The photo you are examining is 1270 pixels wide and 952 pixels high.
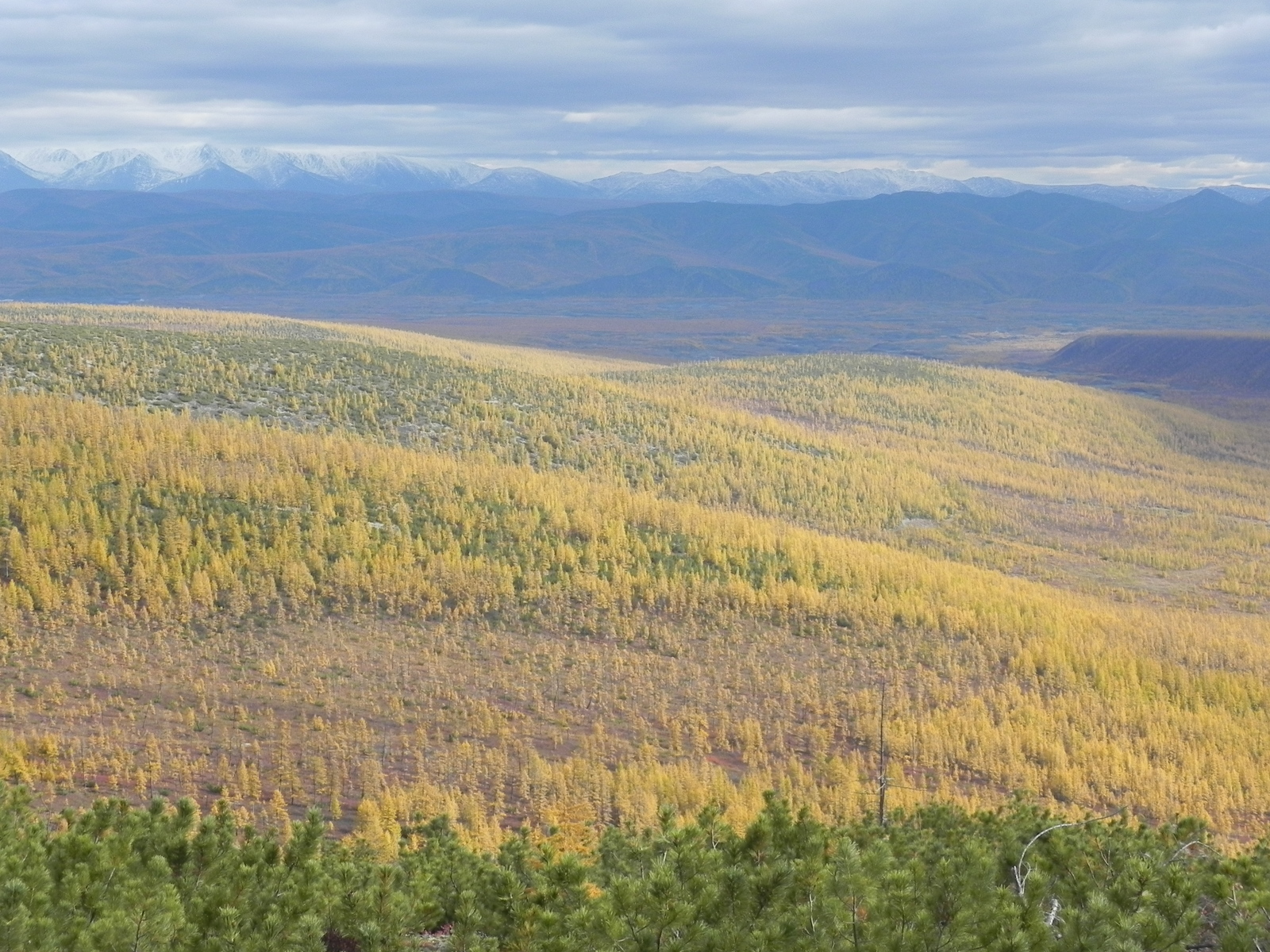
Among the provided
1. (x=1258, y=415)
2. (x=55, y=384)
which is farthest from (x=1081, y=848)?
(x=1258, y=415)

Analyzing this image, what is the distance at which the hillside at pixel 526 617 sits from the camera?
89.0ft

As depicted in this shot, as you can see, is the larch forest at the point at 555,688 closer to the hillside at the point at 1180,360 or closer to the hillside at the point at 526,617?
the hillside at the point at 526,617

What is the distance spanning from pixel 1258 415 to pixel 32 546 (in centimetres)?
13619

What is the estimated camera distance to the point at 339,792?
24875 mm

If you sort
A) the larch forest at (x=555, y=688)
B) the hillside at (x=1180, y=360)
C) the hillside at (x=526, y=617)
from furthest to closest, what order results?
the hillside at (x=1180, y=360) < the hillside at (x=526, y=617) < the larch forest at (x=555, y=688)

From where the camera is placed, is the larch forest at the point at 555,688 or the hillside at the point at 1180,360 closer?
the larch forest at the point at 555,688

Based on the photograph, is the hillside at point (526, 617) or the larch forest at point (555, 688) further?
the hillside at point (526, 617)

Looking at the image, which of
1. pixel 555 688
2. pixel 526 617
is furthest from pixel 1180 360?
pixel 555 688

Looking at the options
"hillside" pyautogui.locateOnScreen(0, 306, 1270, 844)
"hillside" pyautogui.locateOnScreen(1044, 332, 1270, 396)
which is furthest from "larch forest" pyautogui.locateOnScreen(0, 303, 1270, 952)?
"hillside" pyautogui.locateOnScreen(1044, 332, 1270, 396)

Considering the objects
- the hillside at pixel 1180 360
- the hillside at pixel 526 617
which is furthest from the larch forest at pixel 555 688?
the hillside at pixel 1180 360

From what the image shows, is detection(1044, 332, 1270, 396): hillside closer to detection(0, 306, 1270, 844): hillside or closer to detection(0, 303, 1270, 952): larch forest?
detection(0, 303, 1270, 952): larch forest

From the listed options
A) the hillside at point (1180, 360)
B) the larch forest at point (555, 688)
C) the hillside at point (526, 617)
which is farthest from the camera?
the hillside at point (1180, 360)

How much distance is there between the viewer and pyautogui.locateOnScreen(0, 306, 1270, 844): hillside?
27.1 metres

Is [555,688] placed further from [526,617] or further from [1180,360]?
[1180,360]
